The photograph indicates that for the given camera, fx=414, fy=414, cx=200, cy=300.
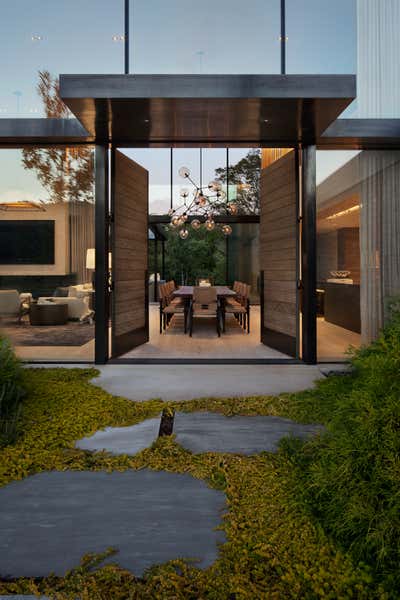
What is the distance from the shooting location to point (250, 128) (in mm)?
4633

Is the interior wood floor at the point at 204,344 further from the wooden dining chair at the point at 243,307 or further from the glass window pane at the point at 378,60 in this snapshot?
the glass window pane at the point at 378,60

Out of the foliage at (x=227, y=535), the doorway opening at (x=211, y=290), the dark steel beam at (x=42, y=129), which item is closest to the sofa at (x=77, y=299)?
the doorway opening at (x=211, y=290)

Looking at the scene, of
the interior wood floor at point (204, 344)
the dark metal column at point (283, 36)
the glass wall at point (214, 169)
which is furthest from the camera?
the glass wall at point (214, 169)

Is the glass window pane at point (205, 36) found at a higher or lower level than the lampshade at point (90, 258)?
higher

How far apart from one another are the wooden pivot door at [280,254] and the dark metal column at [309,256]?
156 mm

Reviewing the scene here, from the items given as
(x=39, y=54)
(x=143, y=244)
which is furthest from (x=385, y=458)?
(x=39, y=54)

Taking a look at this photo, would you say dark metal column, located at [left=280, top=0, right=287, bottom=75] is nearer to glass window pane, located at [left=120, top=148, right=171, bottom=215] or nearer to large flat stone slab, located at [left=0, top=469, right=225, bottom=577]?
large flat stone slab, located at [left=0, top=469, right=225, bottom=577]

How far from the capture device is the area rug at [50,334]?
530cm

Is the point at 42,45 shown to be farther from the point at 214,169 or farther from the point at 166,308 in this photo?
the point at 214,169

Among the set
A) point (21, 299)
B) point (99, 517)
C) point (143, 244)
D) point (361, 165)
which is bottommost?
point (99, 517)

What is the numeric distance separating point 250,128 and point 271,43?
1106 millimetres

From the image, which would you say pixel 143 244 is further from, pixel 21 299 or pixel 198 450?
pixel 198 450

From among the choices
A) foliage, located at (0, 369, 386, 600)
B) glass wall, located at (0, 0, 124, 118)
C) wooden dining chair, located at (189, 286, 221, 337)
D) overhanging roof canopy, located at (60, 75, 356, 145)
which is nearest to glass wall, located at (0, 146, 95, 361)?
glass wall, located at (0, 0, 124, 118)

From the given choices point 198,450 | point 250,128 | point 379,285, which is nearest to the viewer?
point 198,450
